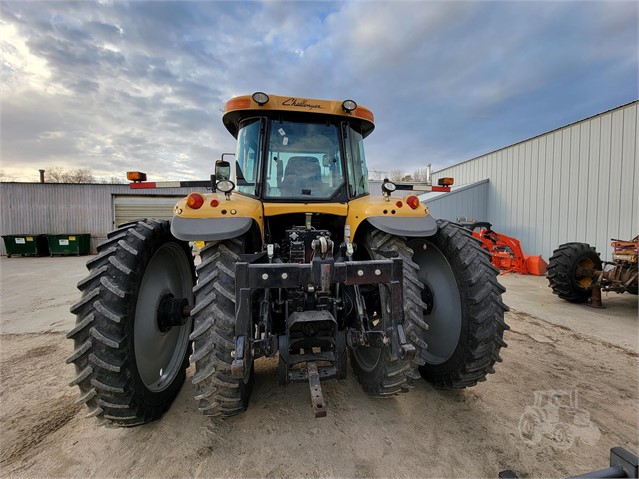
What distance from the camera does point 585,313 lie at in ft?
17.3

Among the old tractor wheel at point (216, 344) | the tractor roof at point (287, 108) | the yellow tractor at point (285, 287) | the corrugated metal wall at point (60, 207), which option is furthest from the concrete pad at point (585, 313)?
the corrugated metal wall at point (60, 207)

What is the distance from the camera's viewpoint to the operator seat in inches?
107

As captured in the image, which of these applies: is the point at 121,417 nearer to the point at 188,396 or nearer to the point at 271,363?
the point at 188,396

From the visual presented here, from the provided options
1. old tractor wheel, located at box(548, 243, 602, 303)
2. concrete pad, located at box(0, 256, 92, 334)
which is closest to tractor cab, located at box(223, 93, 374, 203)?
Result: concrete pad, located at box(0, 256, 92, 334)

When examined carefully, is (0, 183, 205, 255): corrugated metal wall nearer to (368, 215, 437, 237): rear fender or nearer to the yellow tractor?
the yellow tractor

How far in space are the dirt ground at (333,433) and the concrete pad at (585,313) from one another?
1.36m

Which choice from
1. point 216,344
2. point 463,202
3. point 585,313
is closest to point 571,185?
point 463,202

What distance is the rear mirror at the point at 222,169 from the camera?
2.73m

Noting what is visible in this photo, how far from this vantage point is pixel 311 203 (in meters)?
2.65

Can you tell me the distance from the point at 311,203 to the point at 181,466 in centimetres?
200

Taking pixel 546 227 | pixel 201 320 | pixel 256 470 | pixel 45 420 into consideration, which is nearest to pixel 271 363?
pixel 256 470

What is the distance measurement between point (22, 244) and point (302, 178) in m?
17.2

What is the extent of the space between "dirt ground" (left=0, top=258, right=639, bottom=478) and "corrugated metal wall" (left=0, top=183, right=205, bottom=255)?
13238 millimetres

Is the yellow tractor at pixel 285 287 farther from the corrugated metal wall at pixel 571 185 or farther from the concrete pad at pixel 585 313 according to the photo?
the corrugated metal wall at pixel 571 185
